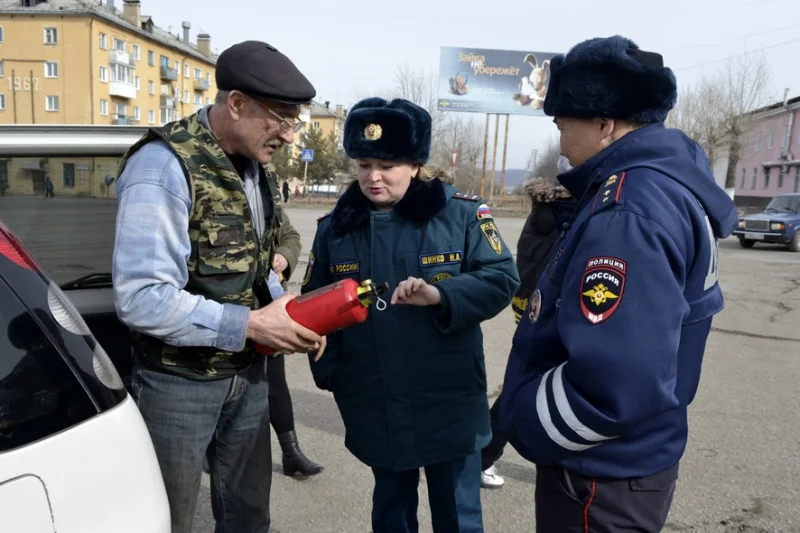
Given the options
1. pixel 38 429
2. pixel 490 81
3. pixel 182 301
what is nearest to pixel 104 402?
pixel 38 429

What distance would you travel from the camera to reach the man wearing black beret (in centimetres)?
173

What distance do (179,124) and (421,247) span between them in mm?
942

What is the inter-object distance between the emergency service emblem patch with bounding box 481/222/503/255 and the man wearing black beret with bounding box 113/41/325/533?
80 centimetres

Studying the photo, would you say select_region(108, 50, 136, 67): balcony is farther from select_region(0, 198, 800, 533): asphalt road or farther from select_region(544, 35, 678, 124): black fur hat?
select_region(544, 35, 678, 124): black fur hat

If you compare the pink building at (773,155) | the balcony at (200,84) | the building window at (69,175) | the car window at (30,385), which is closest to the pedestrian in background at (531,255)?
the building window at (69,175)

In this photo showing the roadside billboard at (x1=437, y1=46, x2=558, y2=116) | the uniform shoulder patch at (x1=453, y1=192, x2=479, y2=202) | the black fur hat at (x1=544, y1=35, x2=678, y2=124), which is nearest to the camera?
the black fur hat at (x1=544, y1=35, x2=678, y2=124)

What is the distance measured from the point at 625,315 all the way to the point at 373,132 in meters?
1.27

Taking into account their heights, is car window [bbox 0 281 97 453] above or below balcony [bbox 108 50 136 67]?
below

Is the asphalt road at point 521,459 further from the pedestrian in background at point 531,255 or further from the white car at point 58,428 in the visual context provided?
the white car at point 58,428

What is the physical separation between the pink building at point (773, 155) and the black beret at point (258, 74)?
4697 cm

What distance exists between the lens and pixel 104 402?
1.30m

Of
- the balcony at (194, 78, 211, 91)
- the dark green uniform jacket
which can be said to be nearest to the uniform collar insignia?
the dark green uniform jacket

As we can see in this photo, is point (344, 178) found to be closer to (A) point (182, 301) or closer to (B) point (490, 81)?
(A) point (182, 301)

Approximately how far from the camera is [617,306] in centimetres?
138
